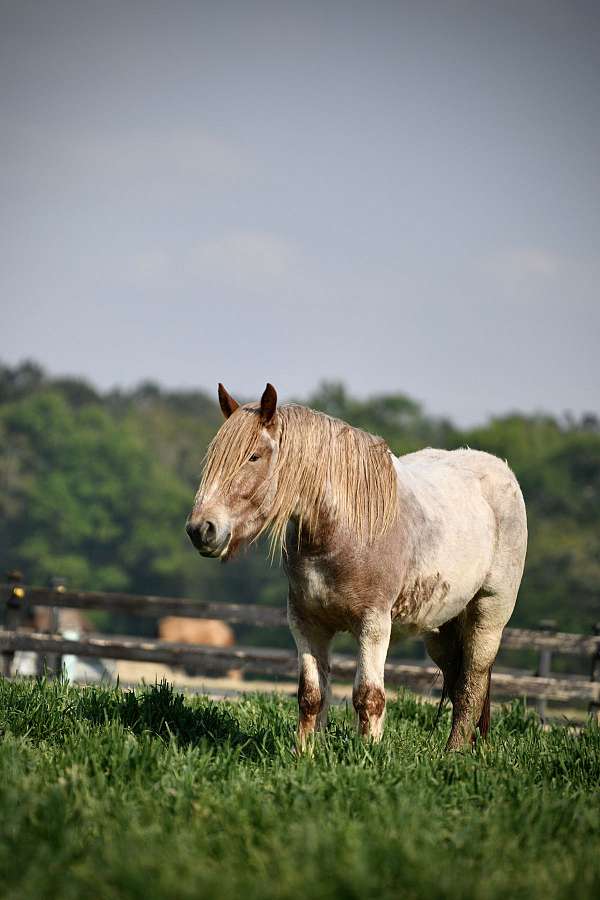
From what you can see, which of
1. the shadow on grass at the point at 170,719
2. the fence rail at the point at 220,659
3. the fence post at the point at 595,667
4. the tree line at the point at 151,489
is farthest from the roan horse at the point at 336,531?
the tree line at the point at 151,489

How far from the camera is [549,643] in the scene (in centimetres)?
1055

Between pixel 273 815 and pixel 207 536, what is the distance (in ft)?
4.38

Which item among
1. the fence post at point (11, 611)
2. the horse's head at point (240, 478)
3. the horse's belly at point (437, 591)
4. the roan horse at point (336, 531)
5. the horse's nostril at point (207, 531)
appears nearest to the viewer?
the horse's nostril at point (207, 531)

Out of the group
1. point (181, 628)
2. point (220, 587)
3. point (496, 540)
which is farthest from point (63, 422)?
point (496, 540)

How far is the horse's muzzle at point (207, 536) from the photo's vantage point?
14.9 feet

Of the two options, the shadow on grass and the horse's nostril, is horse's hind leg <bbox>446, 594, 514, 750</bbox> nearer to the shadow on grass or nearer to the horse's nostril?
the shadow on grass

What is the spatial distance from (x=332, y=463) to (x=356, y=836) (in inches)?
83.0

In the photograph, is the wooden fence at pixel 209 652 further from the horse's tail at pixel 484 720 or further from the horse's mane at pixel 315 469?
the horse's mane at pixel 315 469

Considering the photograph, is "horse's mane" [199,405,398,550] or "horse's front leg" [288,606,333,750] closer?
"horse's mane" [199,405,398,550]

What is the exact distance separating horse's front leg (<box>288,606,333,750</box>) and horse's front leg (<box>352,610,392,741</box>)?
0.21 meters

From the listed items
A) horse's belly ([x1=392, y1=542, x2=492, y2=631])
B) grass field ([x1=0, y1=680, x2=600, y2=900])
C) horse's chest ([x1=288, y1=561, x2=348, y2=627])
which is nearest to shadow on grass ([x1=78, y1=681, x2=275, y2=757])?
grass field ([x1=0, y1=680, x2=600, y2=900])

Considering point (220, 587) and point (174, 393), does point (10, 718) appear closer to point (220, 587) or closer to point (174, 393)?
point (220, 587)

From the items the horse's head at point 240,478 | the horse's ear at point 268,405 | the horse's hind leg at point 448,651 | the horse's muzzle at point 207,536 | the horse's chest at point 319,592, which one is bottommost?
the horse's hind leg at point 448,651

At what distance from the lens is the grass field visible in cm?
Answer: 308
